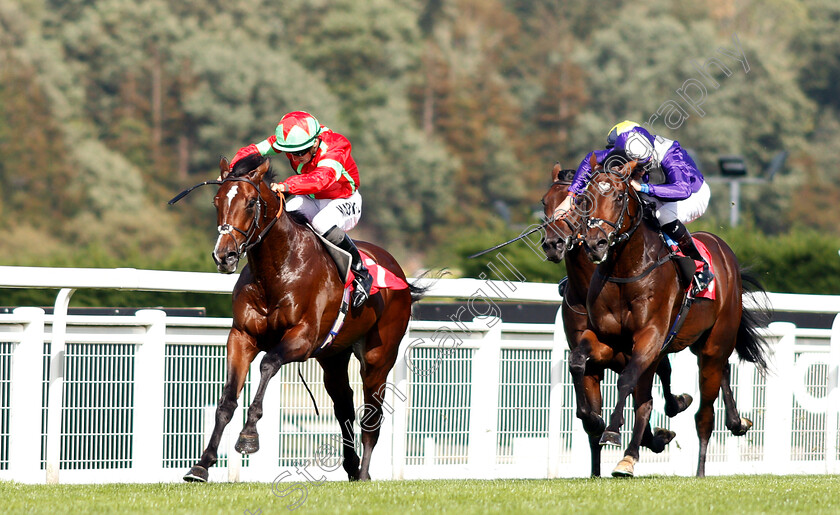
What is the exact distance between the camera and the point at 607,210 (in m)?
5.74

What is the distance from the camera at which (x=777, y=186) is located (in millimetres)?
42875

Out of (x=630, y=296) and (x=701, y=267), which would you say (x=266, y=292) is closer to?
(x=630, y=296)

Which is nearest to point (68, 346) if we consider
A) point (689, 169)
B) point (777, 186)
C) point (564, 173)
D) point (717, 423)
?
point (564, 173)

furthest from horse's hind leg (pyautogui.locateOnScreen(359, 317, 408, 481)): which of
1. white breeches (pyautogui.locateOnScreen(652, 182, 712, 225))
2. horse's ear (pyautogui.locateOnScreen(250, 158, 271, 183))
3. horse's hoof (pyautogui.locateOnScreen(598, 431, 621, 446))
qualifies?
→ white breeches (pyautogui.locateOnScreen(652, 182, 712, 225))

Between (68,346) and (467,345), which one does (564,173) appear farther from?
(68,346)

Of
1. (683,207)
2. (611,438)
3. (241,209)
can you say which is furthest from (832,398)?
(241,209)

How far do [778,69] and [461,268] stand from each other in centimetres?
2842

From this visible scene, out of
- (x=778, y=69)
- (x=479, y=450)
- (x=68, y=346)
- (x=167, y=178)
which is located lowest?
(x=479, y=450)

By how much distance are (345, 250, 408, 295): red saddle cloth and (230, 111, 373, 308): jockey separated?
0.11 meters

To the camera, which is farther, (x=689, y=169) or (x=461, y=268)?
(x=461, y=268)

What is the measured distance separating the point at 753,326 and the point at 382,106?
35076mm

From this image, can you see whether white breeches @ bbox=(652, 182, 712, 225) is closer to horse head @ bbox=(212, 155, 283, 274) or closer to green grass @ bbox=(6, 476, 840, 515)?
green grass @ bbox=(6, 476, 840, 515)

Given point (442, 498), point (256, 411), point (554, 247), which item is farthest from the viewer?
point (554, 247)

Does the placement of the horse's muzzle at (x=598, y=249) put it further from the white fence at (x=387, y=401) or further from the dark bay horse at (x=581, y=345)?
the white fence at (x=387, y=401)
